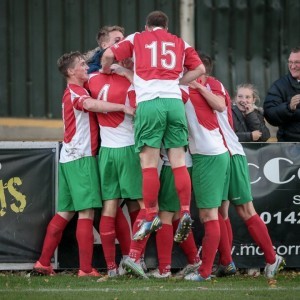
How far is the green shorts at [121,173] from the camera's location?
456 inches

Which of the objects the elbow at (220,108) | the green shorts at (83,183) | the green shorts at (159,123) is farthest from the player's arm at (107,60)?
the elbow at (220,108)

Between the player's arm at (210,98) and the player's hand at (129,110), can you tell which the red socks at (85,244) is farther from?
the player's arm at (210,98)

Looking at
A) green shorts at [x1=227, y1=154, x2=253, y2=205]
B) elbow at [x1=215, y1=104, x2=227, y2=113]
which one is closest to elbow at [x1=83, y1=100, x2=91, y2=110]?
elbow at [x1=215, y1=104, x2=227, y2=113]

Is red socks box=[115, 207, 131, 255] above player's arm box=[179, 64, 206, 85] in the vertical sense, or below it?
below

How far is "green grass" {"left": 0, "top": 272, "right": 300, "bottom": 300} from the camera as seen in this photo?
33.9ft

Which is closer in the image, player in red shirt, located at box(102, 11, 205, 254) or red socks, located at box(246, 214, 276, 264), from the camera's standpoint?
player in red shirt, located at box(102, 11, 205, 254)

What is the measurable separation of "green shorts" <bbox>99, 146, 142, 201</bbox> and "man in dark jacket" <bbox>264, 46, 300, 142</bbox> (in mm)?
1844

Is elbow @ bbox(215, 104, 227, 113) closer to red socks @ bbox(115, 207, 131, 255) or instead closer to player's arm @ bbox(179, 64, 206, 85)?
player's arm @ bbox(179, 64, 206, 85)

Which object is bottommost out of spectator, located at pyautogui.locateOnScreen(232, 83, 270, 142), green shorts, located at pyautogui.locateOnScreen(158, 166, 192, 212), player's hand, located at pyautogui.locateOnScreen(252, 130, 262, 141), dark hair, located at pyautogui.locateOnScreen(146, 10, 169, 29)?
green shorts, located at pyautogui.locateOnScreen(158, 166, 192, 212)

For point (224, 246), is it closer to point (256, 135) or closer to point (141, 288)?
point (141, 288)

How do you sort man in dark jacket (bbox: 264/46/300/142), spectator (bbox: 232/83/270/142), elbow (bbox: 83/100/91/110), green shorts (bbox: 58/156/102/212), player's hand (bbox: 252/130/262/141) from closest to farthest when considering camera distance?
elbow (bbox: 83/100/91/110), green shorts (bbox: 58/156/102/212), man in dark jacket (bbox: 264/46/300/142), player's hand (bbox: 252/130/262/141), spectator (bbox: 232/83/270/142)

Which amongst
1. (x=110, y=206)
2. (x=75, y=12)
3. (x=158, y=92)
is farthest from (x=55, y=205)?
(x=75, y=12)

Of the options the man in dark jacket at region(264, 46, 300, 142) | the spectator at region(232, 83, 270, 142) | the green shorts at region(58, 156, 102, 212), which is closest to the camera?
the green shorts at region(58, 156, 102, 212)

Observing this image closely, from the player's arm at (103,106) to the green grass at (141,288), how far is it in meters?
1.50
